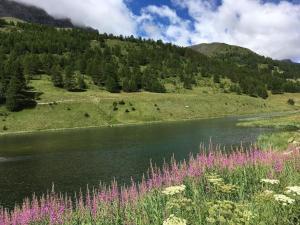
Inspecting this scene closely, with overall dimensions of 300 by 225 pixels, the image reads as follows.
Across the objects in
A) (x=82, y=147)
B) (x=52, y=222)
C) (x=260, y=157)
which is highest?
(x=260, y=157)

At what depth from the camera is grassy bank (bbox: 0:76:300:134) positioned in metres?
144

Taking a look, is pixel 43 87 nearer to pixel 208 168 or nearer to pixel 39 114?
pixel 39 114

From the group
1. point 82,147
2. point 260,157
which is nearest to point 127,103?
point 82,147

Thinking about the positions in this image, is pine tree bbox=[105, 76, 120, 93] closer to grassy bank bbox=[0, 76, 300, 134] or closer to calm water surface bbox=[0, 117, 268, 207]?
grassy bank bbox=[0, 76, 300, 134]

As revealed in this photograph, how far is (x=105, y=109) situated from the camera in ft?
521

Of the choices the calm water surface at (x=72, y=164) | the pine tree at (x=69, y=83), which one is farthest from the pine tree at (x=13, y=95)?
the calm water surface at (x=72, y=164)

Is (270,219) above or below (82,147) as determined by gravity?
above

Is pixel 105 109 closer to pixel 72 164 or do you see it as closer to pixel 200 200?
pixel 72 164

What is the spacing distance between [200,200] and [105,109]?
144m

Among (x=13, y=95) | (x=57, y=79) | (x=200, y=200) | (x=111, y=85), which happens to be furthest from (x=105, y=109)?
(x=200, y=200)

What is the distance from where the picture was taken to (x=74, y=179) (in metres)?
47.5

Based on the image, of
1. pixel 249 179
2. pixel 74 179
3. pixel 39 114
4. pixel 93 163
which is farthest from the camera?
pixel 39 114

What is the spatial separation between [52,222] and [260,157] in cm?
1220

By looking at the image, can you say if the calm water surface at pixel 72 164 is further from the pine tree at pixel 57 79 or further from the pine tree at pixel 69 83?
the pine tree at pixel 57 79
